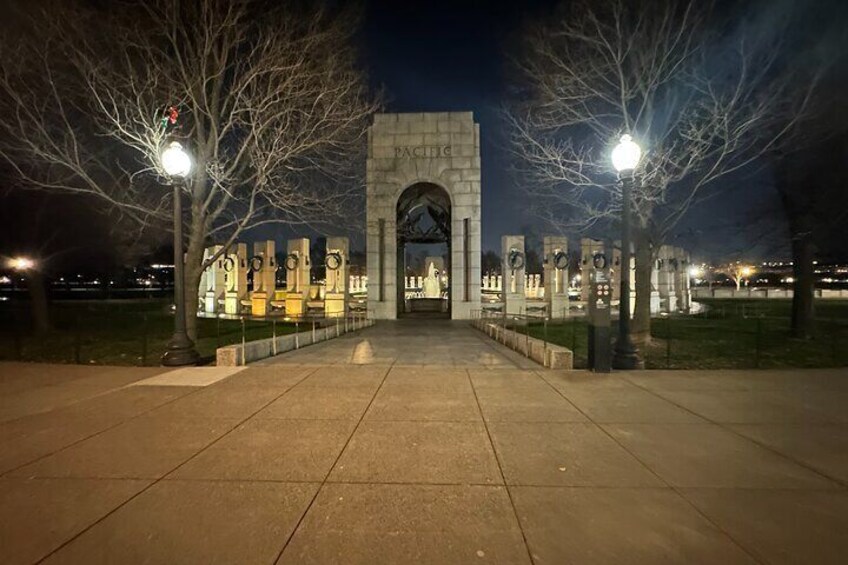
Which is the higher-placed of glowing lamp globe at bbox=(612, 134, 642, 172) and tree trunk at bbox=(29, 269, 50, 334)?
glowing lamp globe at bbox=(612, 134, 642, 172)

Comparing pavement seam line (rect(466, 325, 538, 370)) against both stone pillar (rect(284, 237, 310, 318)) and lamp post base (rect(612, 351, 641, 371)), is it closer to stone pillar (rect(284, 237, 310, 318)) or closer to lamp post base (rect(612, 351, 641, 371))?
lamp post base (rect(612, 351, 641, 371))

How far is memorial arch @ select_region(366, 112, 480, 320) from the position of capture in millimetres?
26922

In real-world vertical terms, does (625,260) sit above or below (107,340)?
above

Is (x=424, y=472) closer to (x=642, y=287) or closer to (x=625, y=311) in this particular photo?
(x=625, y=311)

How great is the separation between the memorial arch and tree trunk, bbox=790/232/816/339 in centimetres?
1427

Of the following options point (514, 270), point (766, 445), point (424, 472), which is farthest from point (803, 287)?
point (424, 472)

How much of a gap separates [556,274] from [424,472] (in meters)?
23.7

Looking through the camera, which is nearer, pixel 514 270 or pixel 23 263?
pixel 23 263

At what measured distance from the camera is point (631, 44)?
1462cm

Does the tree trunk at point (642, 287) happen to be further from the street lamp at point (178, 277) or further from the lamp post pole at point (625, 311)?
the street lamp at point (178, 277)

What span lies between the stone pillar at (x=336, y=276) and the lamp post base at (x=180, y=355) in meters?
14.3

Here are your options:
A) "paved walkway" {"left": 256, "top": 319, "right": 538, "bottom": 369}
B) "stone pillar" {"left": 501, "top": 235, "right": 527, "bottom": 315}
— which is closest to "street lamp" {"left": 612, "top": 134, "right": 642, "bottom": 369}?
"paved walkway" {"left": 256, "top": 319, "right": 538, "bottom": 369}

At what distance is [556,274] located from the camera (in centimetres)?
2733

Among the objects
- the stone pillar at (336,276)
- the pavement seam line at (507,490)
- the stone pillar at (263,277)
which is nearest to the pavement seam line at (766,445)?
the pavement seam line at (507,490)
